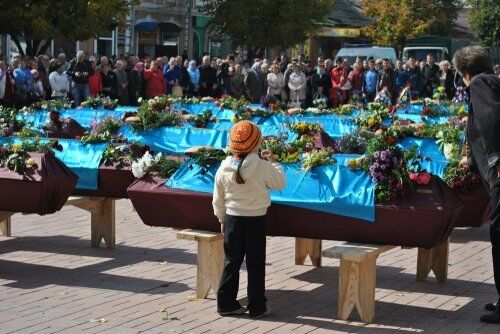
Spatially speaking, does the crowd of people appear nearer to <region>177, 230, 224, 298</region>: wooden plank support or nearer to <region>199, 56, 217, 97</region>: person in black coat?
<region>199, 56, 217, 97</region>: person in black coat

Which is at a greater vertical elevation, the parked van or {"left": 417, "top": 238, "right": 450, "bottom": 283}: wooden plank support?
the parked van

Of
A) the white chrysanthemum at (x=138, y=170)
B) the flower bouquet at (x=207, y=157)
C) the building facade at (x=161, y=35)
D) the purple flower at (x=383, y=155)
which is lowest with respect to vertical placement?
the white chrysanthemum at (x=138, y=170)

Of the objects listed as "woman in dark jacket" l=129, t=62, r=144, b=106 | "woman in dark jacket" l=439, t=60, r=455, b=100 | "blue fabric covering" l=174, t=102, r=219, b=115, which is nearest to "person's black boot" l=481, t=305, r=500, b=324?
"blue fabric covering" l=174, t=102, r=219, b=115

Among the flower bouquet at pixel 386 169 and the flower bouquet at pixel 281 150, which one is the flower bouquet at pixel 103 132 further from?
the flower bouquet at pixel 386 169

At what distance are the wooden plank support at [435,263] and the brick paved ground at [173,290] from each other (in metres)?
0.10

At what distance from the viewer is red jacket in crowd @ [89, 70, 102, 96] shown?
82.6 feet

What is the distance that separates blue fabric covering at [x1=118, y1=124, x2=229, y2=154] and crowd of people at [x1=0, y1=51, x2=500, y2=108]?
9180 mm

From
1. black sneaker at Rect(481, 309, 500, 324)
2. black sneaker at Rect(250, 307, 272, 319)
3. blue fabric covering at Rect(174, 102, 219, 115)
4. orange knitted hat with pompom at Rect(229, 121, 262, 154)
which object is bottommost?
black sneaker at Rect(250, 307, 272, 319)

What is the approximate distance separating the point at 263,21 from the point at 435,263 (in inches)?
1504

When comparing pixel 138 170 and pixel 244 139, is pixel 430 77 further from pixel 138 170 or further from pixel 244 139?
pixel 244 139

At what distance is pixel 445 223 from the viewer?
27.2ft

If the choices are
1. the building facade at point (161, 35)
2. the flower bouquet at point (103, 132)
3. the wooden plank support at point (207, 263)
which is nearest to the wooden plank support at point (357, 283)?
the wooden plank support at point (207, 263)

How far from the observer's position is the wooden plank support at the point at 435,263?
9719 mm

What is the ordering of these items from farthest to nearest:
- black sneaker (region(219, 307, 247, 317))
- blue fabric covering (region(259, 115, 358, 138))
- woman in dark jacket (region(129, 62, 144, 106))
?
woman in dark jacket (region(129, 62, 144, 106)) → blue fabric covering (region(259, 115, 358, 138)) → black sneaker (region(219, 307, 247, 317))
